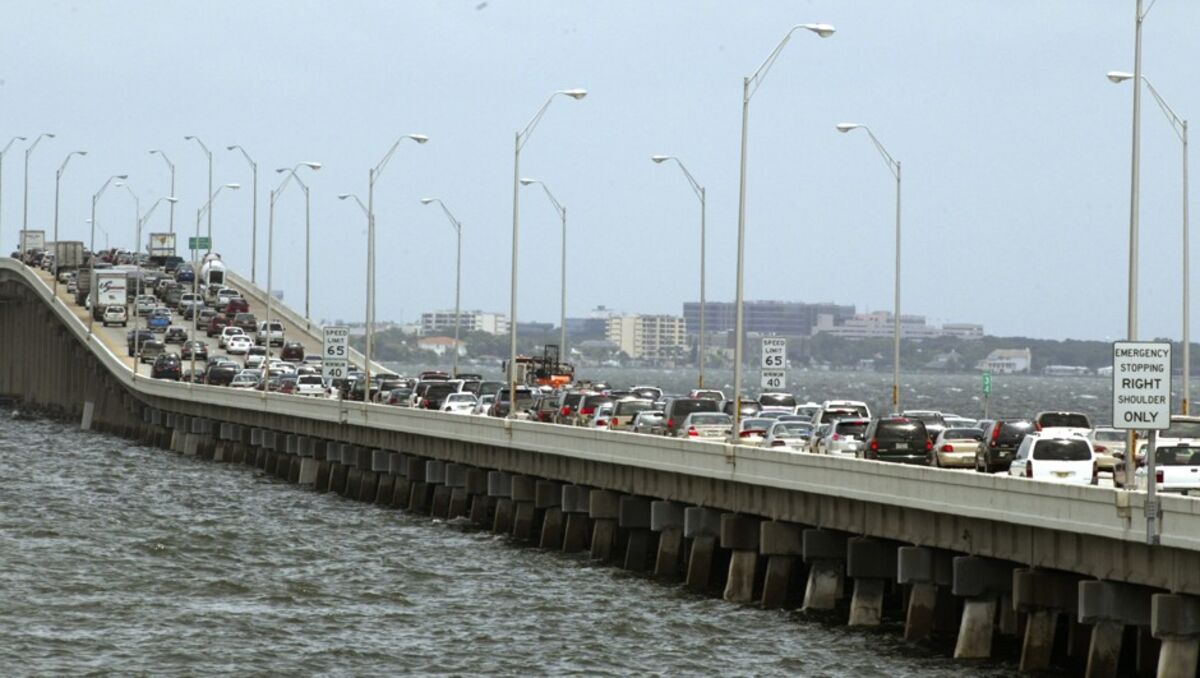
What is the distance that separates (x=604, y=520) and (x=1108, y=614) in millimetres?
23003

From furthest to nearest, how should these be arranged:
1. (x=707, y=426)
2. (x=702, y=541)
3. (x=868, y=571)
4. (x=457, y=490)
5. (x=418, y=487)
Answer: (x=418, y=487) < (x=457, y=490) < (x=707, y=426) < (x=702, y=541) < (x=868, y=571)

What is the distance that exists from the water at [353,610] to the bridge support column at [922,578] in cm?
47

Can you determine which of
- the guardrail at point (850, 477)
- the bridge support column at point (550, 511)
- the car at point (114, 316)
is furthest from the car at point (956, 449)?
the car at point (114, 316)

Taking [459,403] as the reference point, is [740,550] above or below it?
below

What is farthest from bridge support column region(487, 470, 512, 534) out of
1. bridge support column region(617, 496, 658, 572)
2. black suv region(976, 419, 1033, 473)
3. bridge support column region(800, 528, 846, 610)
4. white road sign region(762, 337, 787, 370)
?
bridge support column region(800, 528, 846, 610)

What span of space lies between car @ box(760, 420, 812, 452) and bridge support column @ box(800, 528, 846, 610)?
11.3m

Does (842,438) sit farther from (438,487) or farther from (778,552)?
(438,487)

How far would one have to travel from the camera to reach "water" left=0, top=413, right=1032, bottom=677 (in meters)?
39.0

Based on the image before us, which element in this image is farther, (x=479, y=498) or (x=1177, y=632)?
(x=479, y=498)

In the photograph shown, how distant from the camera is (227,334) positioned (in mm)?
144125

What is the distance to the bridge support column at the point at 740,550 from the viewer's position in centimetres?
4612

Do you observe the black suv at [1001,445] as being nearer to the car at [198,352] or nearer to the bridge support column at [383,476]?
the bridge support column at [383,476]

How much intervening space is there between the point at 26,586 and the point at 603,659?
15729 mm

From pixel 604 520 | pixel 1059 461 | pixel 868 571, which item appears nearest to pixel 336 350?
pixel 604 520
